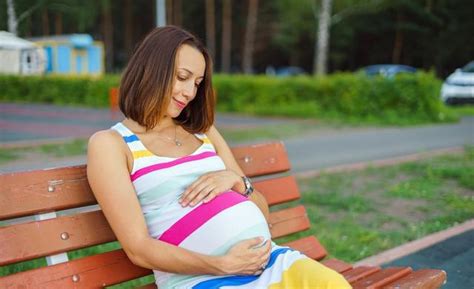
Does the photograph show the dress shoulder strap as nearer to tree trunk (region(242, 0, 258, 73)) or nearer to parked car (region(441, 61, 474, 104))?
parked car (region(441, 61, 474, 104))

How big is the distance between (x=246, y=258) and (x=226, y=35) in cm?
3451

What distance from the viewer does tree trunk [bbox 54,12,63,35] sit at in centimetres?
480

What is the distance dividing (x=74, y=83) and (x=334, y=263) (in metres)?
15.8

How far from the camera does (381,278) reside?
235 centimetres

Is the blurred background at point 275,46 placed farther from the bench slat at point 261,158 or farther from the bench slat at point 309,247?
the bench slat at point 309,247

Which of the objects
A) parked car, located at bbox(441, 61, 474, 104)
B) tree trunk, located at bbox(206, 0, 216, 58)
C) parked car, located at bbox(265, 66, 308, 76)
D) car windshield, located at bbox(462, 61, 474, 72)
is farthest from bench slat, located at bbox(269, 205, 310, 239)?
parked car, located at bbox(265, 66, 308, 76)

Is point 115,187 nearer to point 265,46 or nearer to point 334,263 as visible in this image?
point 334,263

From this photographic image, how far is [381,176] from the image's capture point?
6469mm

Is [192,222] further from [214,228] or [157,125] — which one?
[157,125]

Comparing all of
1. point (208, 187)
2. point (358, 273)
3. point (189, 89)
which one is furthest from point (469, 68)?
point (208, 187)

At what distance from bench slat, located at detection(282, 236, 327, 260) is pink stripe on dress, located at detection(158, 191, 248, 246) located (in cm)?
83

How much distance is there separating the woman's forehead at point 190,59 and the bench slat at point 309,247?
102 cm

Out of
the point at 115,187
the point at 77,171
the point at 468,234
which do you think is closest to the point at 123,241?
the point at 115,187

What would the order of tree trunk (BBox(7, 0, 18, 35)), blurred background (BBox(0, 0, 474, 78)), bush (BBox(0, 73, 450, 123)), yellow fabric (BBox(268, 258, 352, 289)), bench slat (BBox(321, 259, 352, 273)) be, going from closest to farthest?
yellow fabric (BBox(268, 258, 352, 289)) < bench slat (BBox(321, 259, 352, 273)) < tree trunk (BBox(7, 0, 18, 35)) < blurred background (BBox(0, 0, 474, 78)) < bush (BBox(0, 73, 450, 123))
